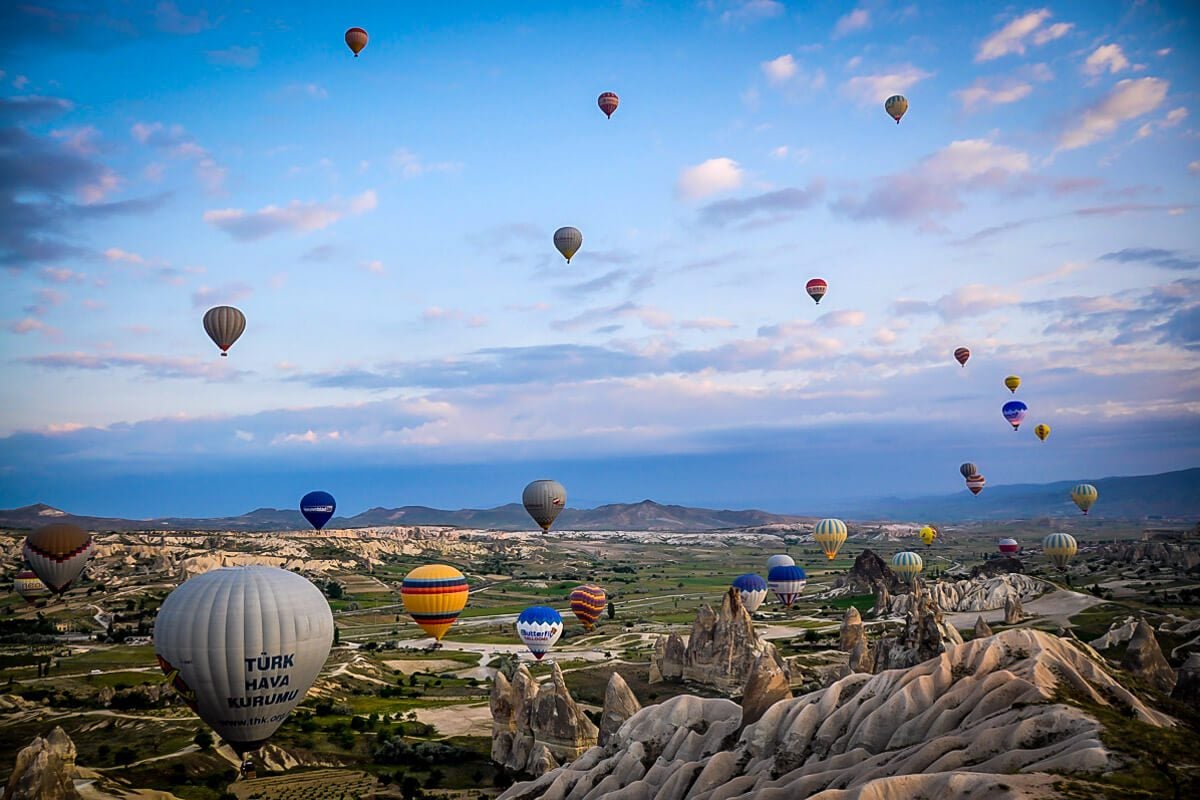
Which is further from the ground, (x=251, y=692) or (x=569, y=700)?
(x=251, y=692)

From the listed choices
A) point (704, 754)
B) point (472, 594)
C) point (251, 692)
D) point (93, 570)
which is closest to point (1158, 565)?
point (472, 594)

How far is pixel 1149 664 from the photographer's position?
5094 cm

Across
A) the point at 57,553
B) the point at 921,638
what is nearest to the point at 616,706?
the point at 921,638

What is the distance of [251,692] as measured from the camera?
142 ft

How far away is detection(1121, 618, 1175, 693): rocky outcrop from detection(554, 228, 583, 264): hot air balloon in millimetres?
53103

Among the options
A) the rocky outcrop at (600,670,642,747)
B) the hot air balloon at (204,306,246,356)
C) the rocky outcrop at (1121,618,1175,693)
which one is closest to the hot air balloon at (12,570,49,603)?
the hot air balloon at (204,306,246,356)

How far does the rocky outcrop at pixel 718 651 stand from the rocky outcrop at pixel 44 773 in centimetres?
4614

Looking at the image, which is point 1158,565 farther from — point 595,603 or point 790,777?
point 790,777

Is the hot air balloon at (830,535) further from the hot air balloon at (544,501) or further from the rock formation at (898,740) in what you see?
the rock formation at (898,740)

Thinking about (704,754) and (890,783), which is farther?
(704,754)

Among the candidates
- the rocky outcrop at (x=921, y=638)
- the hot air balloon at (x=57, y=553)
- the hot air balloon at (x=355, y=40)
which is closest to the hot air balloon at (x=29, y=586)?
the hot air balloon at (x=57, y=553)

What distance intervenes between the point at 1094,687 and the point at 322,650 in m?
36.5

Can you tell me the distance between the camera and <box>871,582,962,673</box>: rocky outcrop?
169ft

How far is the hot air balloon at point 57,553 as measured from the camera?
95.0 m
